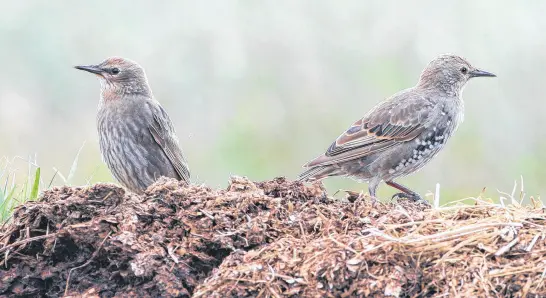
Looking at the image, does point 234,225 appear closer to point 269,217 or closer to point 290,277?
point 269,217

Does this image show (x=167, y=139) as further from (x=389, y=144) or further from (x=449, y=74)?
(x=449, y=74)

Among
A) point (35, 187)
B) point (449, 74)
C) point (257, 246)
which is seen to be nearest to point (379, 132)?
point (449, 74)

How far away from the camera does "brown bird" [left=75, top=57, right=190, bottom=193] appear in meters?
7.64

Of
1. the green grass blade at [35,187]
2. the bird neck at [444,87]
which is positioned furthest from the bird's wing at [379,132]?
the green grass blade at [35,187]

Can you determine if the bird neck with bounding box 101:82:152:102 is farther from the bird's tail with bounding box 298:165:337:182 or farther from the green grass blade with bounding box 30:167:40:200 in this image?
the green grass blade with bounding box 30:167:40:200

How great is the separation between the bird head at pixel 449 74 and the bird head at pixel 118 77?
8.55ft

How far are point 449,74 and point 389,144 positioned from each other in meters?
1.02

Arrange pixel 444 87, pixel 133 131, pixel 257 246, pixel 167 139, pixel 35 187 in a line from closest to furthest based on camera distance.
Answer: pixel 257 246, pixel 35 187, pixel 133 131, pixel 167 139, pixel 444 87

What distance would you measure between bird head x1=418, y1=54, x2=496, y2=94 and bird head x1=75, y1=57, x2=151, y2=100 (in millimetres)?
2606

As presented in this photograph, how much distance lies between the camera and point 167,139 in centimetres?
783

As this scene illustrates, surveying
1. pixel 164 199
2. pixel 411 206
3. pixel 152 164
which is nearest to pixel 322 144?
pixel 152 164

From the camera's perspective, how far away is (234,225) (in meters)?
4.33

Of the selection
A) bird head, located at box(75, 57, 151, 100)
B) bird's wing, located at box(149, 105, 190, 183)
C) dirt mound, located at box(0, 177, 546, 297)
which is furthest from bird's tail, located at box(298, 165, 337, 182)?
dirt mound, located at box(0, 177, 546, 297)

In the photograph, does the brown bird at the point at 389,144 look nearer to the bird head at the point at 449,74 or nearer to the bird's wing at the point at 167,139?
the bird head at the point at 449,74
